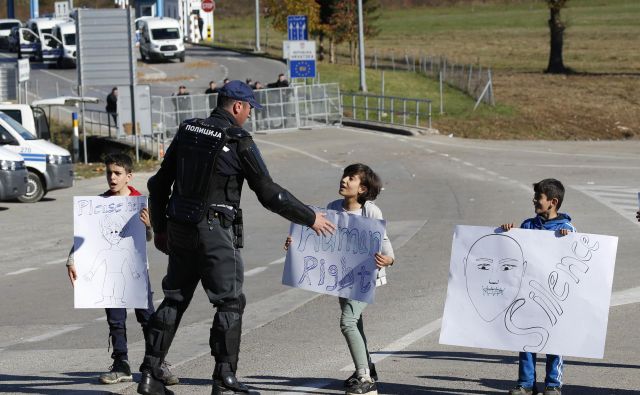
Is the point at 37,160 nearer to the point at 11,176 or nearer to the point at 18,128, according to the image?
the point at 18,128

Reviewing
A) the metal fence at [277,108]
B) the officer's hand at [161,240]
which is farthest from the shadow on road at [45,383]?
the metal fence at [277,108]

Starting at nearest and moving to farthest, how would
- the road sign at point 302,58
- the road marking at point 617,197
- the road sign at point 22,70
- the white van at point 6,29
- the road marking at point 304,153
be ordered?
the road marking at point 617,197
the road marking at point 304,153
the road sign at point 22,70
the road sign at point 302,58
the white van at point 6,29

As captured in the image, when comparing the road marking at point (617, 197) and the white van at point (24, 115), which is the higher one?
the white van at point (24, 115)

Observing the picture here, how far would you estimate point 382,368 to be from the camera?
9.07 metres

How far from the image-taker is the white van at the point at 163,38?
6500 centimetres

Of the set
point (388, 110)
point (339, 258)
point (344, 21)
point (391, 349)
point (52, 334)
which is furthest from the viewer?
point (344, 21)

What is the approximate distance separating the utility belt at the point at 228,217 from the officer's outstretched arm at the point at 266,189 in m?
0.19

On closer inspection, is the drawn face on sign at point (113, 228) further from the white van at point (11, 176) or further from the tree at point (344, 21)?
the tree at point (344, 21)

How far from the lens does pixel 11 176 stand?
76.7 feet

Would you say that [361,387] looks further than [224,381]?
Yes

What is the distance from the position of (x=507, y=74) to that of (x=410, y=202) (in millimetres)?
37364

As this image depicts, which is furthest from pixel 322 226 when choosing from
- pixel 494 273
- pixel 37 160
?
pixel 37 160

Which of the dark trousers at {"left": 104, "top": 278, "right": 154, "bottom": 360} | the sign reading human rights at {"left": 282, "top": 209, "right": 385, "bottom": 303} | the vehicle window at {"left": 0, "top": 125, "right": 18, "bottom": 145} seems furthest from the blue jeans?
the vehicle window at {"left": 0, "top": 125, "right": 18, "bottom": 145}

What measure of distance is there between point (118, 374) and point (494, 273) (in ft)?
8.58
